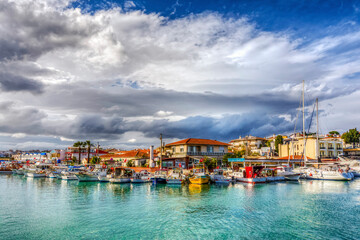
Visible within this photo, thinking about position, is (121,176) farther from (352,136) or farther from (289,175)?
(352,136)

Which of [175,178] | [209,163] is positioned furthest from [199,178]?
[209,163]

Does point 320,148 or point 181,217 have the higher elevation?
point 320,148

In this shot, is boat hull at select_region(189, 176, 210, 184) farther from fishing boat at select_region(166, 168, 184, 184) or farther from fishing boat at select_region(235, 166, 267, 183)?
fishing boat at select_region(235, 166, 267, 183)

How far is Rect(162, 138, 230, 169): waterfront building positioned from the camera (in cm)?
7425

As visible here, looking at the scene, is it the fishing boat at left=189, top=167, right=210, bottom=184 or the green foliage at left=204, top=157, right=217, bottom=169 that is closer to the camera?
the fishing boat at left=189, top=167, right=210, bottom=184

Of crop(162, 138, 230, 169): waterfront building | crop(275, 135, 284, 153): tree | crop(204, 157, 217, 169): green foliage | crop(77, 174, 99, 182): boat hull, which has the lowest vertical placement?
crop(77, 174, 99, 182): boat hull

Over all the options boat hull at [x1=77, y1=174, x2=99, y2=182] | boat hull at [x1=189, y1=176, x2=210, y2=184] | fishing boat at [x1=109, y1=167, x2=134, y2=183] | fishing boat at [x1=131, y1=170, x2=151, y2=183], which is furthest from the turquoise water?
boat hull at [x1=77, y1=174, x2=99, y2=182]

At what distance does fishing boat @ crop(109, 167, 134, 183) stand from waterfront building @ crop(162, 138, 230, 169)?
17.5 metres

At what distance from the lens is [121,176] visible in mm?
56719

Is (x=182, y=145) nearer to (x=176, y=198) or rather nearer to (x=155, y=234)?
(x=176, y=198)

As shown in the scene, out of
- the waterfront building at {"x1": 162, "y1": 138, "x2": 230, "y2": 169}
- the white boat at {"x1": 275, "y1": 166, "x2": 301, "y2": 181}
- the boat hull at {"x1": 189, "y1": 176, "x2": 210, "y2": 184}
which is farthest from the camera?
the waterfront building at {"x1": 162, "y1": 138, "x2": 230, "y2": 169}

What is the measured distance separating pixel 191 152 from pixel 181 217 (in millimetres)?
49328

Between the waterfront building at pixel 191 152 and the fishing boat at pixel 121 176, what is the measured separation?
17539 mm

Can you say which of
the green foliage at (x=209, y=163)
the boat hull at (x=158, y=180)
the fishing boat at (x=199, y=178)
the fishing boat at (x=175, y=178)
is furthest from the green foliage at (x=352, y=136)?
the boat hull at (x=158, y=180)
